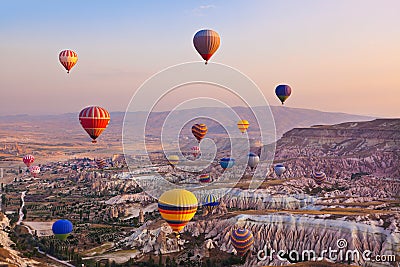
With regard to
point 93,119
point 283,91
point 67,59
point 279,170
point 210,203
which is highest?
point 67,59

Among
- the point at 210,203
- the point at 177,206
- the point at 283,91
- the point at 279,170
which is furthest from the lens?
the point at 279,170

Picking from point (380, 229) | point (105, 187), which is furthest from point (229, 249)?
point (105, 187)

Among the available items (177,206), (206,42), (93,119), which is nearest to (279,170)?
(206,42)

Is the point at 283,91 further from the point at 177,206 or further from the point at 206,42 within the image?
the point at 177,206

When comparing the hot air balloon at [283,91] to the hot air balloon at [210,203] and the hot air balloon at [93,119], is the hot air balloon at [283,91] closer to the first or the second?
the hot air balloon at [210,203]

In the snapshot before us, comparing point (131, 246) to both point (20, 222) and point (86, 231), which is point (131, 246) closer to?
point (86, 231)

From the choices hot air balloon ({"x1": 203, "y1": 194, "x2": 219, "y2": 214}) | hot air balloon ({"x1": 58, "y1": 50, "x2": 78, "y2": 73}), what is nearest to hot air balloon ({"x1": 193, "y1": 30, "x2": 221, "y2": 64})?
hot air balloon ({"x1": 58, "y1": 50, "x2": 78, "y2": 73})

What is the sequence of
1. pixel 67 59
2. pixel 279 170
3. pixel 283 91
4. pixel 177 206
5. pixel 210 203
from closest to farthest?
pixel 177 206 < pixel 67 59 < pixel 210 203 < pixel 283 91 < pixel 279 170
